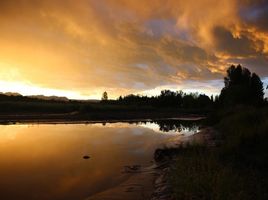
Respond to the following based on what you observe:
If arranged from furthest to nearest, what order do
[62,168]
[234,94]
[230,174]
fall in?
1. [234,94]
2. [62,168]
3. [230,174]

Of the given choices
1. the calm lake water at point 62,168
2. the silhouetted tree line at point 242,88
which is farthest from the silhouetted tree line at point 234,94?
the calm lake water at point 62,168

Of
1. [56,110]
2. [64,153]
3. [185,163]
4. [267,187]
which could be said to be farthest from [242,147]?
[56,110]

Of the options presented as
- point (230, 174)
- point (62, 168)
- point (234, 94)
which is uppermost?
point (234, 94)

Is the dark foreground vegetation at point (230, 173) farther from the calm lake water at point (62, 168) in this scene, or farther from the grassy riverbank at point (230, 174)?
the calm lake water at point (62, 168)

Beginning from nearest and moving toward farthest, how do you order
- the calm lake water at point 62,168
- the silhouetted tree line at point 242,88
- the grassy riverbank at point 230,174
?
the grassy riverbank at point 230,174, the calm lake water at point 62,168, the silhouetted tree line at point 242,88

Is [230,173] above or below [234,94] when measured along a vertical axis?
below

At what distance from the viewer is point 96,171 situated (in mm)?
16750

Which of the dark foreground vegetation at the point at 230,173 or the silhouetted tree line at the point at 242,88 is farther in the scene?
the silhouetted tree line at the point at 242,88

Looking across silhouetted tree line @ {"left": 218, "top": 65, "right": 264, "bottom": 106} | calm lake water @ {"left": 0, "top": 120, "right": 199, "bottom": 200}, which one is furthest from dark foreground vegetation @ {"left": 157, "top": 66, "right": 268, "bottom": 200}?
silhouetted tree line @ {"left": 218, "top": 65, "right": 264, "bottom": 106}

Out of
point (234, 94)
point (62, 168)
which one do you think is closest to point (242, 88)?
point (234, 94)

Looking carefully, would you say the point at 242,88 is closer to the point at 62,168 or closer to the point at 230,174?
the point at 62,168

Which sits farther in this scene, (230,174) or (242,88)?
(242,88)

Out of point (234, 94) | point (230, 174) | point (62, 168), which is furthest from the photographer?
point (234, 94)

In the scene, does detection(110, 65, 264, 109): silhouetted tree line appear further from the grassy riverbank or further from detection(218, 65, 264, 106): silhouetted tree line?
the grassy riverbank
